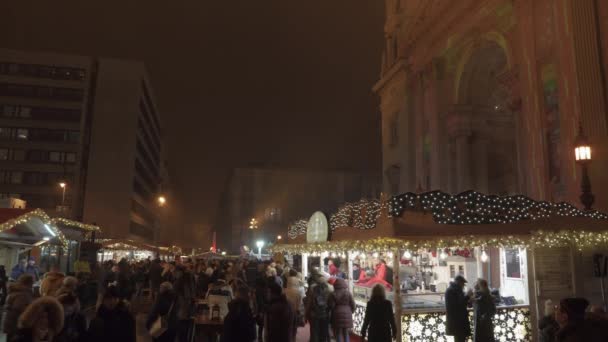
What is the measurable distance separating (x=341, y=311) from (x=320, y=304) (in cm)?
77

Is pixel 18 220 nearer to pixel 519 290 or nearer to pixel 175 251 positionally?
pixel 519 290

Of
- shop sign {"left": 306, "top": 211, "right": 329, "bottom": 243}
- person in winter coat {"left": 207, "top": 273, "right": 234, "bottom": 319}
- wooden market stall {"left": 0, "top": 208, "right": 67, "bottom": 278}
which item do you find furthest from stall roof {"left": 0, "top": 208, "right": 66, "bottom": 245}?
shop sign {"left": 306, "top": 211, "right": 329, "bottom": 243}

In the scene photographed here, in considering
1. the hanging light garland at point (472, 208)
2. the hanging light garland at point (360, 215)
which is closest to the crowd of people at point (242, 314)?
the hanging light garland at point (472, 208)

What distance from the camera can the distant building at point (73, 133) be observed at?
216 feet

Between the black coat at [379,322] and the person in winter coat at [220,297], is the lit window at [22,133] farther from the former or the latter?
the black coat at [379,322]

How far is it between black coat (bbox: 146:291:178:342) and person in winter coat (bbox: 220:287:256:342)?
6.53ft

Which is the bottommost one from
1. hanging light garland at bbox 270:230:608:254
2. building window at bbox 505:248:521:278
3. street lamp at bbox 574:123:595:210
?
building window at bbox 505:248:521:278

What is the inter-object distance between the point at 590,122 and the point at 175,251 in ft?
199

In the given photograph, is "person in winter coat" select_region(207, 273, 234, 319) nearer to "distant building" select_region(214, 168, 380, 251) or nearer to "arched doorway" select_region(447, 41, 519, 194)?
"arched doorway" select_region(447, 41, 519, 194)

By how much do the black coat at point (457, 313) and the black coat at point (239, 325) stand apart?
5411mm

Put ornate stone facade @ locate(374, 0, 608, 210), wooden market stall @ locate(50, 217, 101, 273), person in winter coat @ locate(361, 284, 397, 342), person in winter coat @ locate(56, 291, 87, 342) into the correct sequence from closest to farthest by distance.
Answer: person in winter coat @ locate(56, 291, 87, 342) → person in winter coat @ locate(361, 284, 397, 342) → ornate stone facade @ locate(374, 0, 608, 210) → wooden market stall @ locate(50, 217, 101, 273)

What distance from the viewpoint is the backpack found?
11.4m

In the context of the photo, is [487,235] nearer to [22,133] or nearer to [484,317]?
[484,317]

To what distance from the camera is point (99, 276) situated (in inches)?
848
